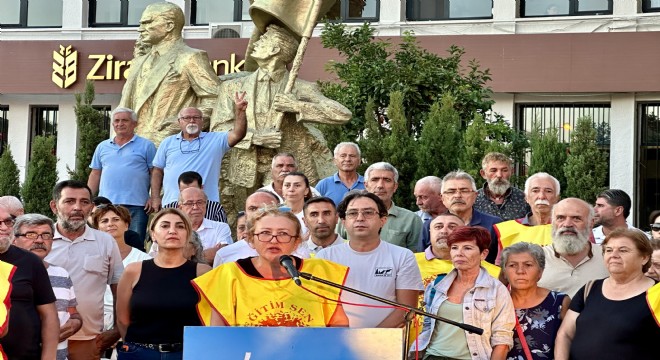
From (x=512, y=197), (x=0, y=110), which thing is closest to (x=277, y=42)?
(x=512, y=197)

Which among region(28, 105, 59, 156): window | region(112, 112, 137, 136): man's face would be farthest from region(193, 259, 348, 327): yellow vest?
region(28, 105, 59, 156): window

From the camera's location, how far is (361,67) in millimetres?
20359

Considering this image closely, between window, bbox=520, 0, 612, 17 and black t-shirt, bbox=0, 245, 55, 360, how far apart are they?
19216 mm

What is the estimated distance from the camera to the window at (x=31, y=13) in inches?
1159

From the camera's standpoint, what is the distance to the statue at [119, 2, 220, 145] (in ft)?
47.4

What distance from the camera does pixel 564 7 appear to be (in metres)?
25.8

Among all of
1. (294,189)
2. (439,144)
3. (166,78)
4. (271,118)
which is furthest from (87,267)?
(439,144)

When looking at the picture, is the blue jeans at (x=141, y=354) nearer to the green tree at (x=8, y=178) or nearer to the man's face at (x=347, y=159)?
the man's face at (x=347, y=159)

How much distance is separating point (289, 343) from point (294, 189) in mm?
3892

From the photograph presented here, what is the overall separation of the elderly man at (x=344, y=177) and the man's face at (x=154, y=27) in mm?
3590

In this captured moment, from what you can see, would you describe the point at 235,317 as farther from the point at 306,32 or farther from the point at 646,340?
the point at 306,32

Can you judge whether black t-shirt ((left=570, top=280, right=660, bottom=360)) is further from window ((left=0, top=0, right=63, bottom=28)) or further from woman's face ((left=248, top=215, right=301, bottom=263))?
→ window ((left=0, top=0, right=63, bottom=28))

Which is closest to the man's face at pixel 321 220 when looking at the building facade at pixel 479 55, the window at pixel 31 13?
the building facade at pixel 479 55

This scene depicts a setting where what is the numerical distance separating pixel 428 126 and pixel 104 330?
856cm
